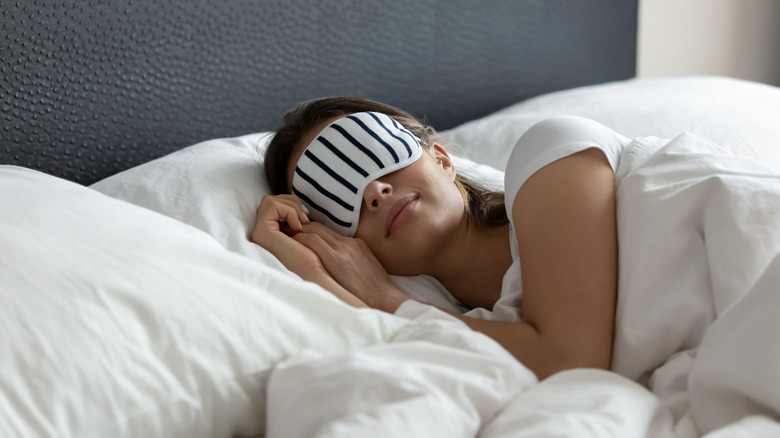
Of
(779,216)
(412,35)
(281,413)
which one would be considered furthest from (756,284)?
(412,35)

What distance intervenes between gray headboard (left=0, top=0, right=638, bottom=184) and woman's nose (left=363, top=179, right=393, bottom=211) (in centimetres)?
55

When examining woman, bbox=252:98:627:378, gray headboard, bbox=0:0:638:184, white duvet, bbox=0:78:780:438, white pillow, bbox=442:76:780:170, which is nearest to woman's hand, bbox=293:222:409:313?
woman, bbox=252:98:627:378

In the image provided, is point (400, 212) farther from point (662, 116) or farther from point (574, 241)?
point (662, 116)

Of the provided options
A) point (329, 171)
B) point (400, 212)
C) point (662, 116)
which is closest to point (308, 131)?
point (329, 171)

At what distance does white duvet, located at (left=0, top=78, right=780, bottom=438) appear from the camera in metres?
0.69

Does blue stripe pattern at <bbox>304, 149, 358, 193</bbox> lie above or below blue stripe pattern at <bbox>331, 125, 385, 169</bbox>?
below

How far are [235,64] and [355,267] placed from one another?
0.67 metres

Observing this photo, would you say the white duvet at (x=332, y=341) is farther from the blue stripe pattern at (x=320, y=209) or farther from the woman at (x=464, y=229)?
the blue stripe pattern at (x=320, y=209)

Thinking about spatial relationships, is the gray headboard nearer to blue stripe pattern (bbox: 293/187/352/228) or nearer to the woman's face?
blue stripe pattern (bbox: 293/187/352/228)

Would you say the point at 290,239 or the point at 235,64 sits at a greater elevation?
the point at 235,64

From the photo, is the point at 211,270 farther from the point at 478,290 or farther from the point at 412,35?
the point at 412,35

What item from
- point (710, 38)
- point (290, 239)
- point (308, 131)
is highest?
point (308, 131)

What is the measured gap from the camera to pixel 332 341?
816 mm

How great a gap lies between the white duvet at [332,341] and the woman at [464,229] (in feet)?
0.15
